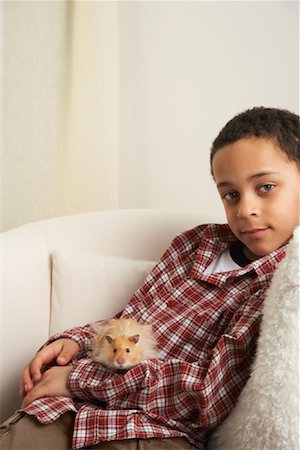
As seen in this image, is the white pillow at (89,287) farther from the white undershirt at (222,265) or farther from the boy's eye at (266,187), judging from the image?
the boy's eye at (266,187)

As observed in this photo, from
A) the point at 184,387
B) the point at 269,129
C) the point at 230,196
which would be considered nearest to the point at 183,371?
the point at 184,387

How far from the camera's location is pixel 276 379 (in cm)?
78

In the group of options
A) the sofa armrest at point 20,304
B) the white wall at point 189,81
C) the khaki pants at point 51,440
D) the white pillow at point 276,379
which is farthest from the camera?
the white wall at point 189,81

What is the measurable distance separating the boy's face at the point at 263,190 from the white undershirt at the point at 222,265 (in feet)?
0.32

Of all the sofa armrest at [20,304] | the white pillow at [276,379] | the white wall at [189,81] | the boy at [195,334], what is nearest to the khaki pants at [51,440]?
the boy at [195,334]

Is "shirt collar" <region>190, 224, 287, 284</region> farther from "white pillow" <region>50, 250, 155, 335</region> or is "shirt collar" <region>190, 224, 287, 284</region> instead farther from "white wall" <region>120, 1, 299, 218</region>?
"white wall" <region>120, 1, 299, 218</region>

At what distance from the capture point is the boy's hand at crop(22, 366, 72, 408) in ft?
3.28

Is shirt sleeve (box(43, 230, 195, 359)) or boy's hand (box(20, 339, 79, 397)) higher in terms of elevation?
shirt sleeve (box(43, 230, 195, 359))

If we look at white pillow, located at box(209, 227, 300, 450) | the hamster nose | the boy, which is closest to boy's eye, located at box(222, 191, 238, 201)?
the boy

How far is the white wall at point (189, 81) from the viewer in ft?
5.43

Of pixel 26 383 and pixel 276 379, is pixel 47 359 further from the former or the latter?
pixel 276 379

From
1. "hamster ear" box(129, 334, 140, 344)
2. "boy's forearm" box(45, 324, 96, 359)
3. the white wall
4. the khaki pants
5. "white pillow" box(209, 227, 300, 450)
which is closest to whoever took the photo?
"white pillow" box(209, 227, 300, 450)

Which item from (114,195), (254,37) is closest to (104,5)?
(254,37)

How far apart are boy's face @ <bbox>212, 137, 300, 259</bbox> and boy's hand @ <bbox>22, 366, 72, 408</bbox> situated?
43 centimetres
